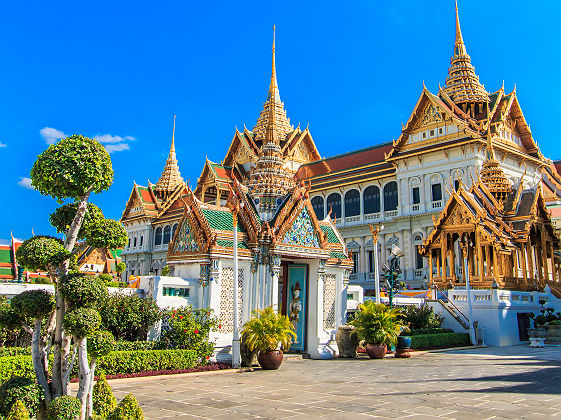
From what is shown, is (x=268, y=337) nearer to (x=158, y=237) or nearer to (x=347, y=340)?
(x=347, y=340)

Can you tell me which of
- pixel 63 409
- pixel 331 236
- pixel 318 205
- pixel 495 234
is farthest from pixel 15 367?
pixel 318 205

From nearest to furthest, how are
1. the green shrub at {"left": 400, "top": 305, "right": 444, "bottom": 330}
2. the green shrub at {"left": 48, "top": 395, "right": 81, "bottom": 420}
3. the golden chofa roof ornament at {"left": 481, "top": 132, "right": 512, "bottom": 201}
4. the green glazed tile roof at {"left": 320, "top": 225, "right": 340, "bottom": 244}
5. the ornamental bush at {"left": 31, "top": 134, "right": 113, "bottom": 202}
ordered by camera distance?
the green shrub at {"left": 48, "top": 395, "right": 81, "bottom": 420}
the ornamental bush at {"left": 31, "top": 134, "right": 113, "bottom": 202}
the green glazed tile roof at {"left": 320, "top": 225, "right": 340, "bottom": 244}
the green shrub at {"left": 400, "top": 305, "right": 444, "bottom": 330}
the golden chofa roof ornament at {"left": 481, "top": 132, "right": 512, "bottom": 201}

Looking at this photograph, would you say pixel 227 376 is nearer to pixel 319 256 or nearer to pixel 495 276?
pixel 319 256

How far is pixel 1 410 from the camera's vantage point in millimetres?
4656

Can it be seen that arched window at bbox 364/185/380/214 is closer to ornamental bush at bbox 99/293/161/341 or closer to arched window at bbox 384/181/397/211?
arched window at bbox 384/181/397/211

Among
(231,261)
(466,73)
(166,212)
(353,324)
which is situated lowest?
(353,324)

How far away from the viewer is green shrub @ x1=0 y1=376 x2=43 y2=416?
180 inches

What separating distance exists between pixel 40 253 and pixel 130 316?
5478 mm

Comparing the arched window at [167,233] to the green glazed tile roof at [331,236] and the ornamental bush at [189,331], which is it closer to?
the green glazed tile roof at [331,236]

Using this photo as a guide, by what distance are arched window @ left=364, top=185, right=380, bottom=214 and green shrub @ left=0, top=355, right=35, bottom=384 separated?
33.2 meters

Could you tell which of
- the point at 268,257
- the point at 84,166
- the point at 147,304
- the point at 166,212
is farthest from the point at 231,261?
the point at 166,212

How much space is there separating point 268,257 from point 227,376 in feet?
11.5

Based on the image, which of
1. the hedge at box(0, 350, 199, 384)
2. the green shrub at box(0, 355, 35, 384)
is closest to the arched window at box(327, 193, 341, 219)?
the hedge at box(0, 350, 199, 384)

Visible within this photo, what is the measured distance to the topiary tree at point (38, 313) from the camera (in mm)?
4797
